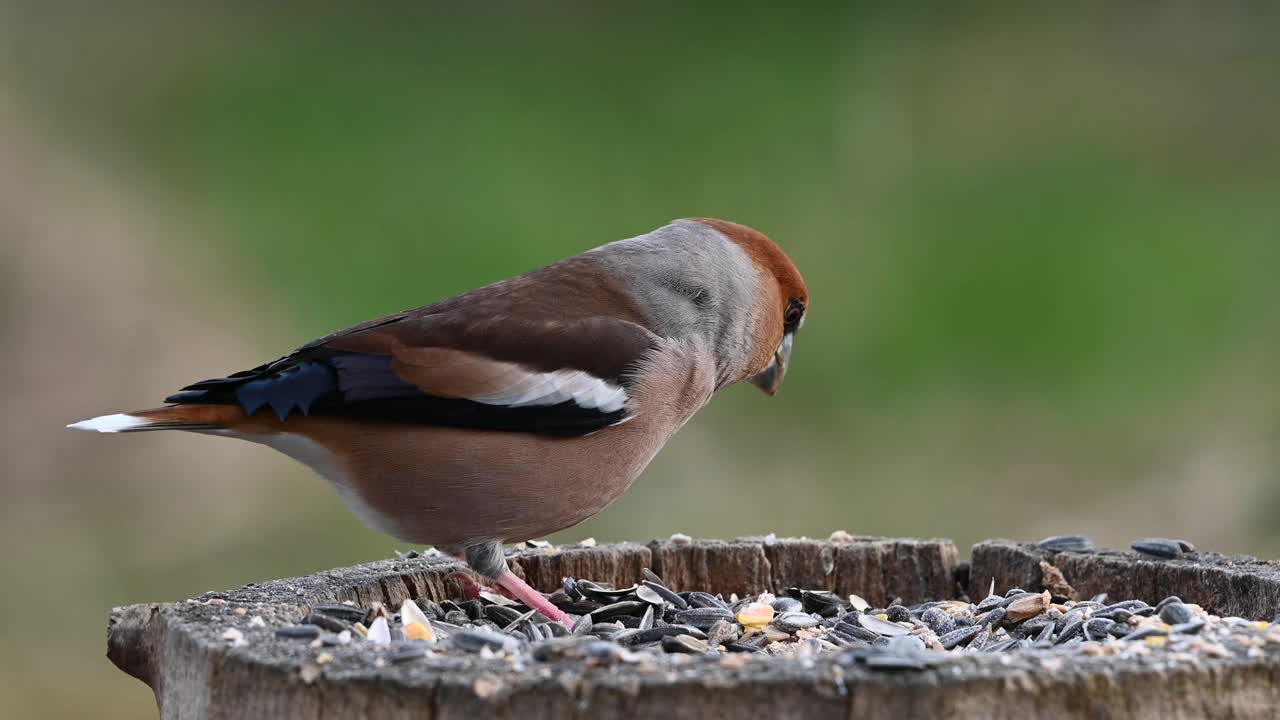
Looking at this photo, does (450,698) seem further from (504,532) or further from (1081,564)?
(1081,564)

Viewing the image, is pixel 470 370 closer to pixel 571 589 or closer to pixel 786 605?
pixel 571 589

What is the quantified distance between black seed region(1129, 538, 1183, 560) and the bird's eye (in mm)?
1504

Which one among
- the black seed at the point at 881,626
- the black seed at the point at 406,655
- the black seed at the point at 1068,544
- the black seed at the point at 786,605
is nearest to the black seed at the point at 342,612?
the black seed at the point at 406,655

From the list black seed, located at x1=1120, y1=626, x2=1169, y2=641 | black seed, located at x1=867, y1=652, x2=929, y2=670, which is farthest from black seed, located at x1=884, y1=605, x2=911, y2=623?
black seed, located at x1=867, y1=652, x2=929, y2=670

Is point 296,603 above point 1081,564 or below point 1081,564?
below

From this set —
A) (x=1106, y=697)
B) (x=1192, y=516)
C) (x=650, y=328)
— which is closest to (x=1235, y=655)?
(x=1106, y=697)

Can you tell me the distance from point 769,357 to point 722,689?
109 inches

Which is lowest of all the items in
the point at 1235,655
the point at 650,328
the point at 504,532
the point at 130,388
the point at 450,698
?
the point at 450,698

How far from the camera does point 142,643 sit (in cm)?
343

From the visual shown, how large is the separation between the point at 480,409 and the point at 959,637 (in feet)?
5.11

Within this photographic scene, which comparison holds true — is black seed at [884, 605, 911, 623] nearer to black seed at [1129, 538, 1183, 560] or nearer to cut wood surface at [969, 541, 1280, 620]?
cut wood surface at [969, 541, 1280, 620]

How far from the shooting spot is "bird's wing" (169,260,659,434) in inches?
156

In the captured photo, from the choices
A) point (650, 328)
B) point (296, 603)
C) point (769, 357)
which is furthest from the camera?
point (769, 357)

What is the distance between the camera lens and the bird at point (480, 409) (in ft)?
13.0
